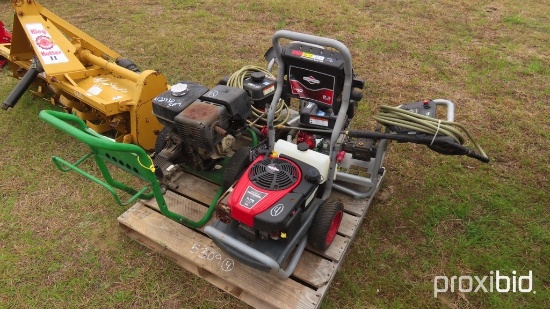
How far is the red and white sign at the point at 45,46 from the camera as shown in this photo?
11.5 ft

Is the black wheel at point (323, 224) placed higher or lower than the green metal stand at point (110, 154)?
lower

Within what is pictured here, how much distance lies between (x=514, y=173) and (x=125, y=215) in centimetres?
324

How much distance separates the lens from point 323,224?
7.82 feet

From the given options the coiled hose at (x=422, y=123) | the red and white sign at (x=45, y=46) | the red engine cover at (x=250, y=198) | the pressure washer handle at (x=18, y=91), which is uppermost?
the coiled hose at (x=422, y=123)

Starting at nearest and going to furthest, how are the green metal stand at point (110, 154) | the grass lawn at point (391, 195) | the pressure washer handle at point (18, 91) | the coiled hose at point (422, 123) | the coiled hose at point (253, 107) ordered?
Result: the green metal stand at point (110, 154) → the coiled hose at point (422, 123) → the grass lawn at point (391, 195) → the coiled hose at point (253, 107) → the pressure washer handle at point (18, 91)

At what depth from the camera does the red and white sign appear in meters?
3.49

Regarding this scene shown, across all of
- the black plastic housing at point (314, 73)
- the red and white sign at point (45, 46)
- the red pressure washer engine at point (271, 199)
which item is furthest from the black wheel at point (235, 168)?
the red and white sign at point (45, 46)

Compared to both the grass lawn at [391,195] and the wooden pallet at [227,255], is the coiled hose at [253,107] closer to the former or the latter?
the wooden pallet at [227,255]

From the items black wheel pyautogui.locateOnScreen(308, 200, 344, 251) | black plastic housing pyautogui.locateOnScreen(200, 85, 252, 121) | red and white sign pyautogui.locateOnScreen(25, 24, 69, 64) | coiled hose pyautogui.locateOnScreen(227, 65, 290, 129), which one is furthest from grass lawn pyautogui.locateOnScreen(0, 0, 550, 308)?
black plastic housing pyautogui.locateOnScreen(200, 85, 252, 121)

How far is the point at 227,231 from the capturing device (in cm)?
236

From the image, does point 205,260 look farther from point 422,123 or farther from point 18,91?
point 18,91

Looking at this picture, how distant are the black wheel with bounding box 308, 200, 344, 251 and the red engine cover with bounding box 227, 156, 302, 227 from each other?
0.94 feet

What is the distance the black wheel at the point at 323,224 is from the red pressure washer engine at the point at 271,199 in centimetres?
11

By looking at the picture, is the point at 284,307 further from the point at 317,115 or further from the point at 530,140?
the point at 530,140
